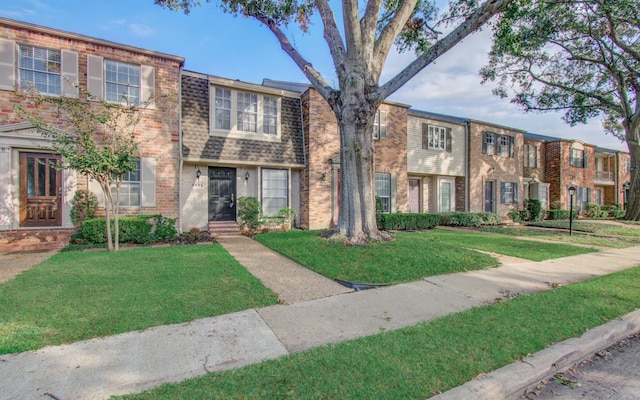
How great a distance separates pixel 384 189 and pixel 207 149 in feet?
26.4

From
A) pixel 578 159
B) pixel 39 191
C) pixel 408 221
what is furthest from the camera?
pixel 578 159

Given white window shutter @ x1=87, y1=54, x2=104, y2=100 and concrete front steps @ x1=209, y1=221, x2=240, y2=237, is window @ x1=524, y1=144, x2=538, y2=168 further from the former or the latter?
white window shutter @ x1=87, y1=54, x2=104, y2=100

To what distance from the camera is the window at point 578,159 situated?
23.7 metres

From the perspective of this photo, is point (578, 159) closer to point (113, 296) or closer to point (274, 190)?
point (274, 190)

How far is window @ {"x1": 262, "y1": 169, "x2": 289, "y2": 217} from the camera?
12.0 meters

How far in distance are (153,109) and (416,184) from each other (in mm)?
13306

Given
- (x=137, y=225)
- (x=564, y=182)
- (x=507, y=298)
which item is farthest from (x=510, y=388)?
(x=564, y=182)

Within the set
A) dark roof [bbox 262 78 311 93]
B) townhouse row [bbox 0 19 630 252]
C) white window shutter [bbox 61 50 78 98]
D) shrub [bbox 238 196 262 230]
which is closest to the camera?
townhouse row [bbox 0 19 630 252]

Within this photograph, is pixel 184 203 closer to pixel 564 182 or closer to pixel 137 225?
pixel 137 225

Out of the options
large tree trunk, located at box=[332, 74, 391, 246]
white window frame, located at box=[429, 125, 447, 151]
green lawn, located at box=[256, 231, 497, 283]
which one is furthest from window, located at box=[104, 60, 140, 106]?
white window frame, located at box=[429, 125, 447, 151]

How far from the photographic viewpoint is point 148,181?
33.0 ft

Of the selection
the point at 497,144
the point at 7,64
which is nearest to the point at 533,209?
the point at 497,144

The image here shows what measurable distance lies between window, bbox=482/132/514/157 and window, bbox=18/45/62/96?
19.7 m

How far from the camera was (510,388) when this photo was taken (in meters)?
2.55
